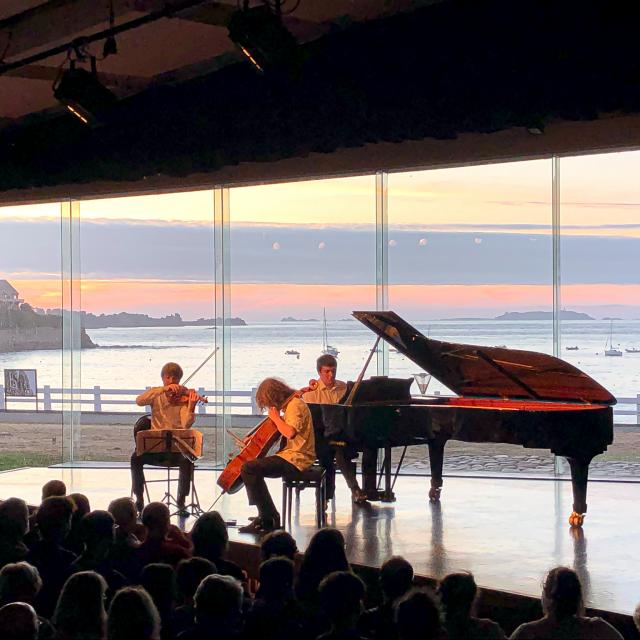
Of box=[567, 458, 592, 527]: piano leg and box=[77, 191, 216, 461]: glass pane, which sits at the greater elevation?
box=[77, 191, 216, 461]: glass pane

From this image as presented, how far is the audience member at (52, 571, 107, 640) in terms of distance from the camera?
10.9 feet

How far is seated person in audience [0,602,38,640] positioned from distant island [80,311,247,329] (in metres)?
11.5

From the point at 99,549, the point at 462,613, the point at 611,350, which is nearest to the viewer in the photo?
the point at 462,613

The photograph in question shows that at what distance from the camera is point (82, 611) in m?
3.34

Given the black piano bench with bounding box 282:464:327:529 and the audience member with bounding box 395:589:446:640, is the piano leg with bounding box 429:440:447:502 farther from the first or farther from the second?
the audience member with bounding box 395:589:446:640

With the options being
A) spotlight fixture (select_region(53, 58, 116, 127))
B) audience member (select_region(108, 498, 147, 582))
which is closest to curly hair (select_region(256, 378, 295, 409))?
audience member (select_region(108, 498, 147, 582))

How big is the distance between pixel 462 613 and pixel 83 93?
500cm

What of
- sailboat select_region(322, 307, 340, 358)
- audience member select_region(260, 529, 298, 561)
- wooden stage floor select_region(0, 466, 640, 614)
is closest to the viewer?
audience member select_region(260, 529, 298, 561)

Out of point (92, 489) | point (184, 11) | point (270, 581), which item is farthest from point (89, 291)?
point (270, 581)

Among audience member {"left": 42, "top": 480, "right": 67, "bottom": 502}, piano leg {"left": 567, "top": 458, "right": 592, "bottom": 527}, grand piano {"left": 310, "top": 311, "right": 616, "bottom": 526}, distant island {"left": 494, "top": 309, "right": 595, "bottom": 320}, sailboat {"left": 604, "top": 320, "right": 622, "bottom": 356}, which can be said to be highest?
distant island {"left": 494, "top": 309, "right": 595, "bottom": 320}

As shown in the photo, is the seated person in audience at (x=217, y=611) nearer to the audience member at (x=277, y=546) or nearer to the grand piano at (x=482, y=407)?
the audience member at (x=277, y=546)

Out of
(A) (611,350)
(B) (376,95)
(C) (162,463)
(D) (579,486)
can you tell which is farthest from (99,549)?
(A) (611,350)

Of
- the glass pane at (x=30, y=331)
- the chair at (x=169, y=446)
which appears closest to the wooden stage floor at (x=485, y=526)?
the chair at (x=169, y=446)

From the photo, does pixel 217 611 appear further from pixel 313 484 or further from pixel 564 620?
pixel 313 484
